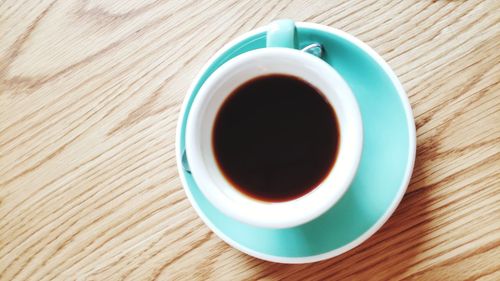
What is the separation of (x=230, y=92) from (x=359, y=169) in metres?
0.20

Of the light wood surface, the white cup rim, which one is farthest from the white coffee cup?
the light wood surface

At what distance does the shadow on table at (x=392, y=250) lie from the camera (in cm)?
74

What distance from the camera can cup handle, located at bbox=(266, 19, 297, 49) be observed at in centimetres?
64

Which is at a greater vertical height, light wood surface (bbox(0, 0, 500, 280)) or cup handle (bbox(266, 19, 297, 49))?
cup handle (bbox(266, 19, 297, 49))

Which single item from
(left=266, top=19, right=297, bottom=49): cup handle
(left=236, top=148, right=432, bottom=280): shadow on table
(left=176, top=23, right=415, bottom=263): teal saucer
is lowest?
(left=236, top=148, right=432, bottom=280): shadow on table

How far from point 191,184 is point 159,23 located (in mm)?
251

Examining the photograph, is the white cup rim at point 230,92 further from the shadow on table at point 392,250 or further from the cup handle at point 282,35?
the shadow on table at point 392,250

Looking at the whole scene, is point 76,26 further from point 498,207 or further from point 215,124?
point 498,207

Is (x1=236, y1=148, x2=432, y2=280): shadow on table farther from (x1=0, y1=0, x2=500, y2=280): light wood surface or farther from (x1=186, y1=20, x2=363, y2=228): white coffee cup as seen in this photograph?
(x1=186, y1=20, x2=363, y2=228): white coffee cup

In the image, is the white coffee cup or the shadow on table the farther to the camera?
the shadow on table

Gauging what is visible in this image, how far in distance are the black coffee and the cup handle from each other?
2.3 inches

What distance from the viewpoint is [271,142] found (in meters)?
0.71

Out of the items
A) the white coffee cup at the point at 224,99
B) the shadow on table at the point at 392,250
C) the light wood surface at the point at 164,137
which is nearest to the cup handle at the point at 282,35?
the white coffee cup at the point at 224,99

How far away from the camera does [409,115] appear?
67cm
